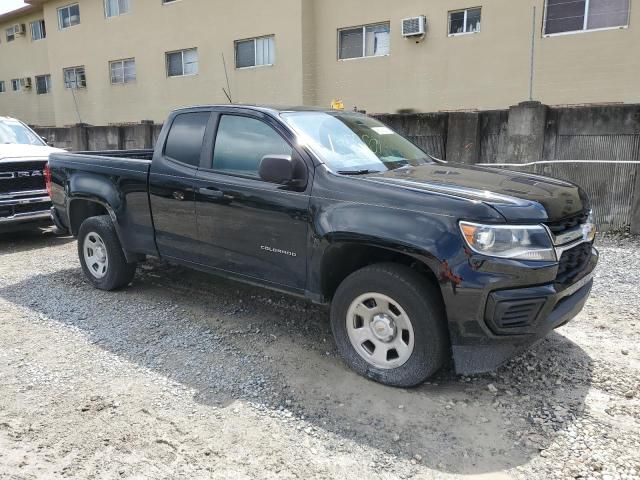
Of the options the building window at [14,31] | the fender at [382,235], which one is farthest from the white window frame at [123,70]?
the fender at [382,235]

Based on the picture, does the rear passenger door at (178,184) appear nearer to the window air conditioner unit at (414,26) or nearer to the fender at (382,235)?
the fender at (382,235)

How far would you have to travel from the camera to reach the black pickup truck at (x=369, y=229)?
2.97 meters

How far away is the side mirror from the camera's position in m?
3.54

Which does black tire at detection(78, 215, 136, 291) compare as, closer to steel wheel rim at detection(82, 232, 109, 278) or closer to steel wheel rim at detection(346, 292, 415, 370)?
steel wheel rim at detection(82, 232, 109, 278)

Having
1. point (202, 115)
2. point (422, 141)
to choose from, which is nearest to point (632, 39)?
point (422, 141)

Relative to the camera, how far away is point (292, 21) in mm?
14898

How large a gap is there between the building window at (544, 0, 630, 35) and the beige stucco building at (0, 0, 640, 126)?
2 cm

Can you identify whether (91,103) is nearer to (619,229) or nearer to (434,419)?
(619,229)

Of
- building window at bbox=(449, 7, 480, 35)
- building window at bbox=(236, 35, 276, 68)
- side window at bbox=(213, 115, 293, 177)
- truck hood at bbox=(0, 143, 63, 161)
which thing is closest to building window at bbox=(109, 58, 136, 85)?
building window at bbox=(236, 35, 276, 68)

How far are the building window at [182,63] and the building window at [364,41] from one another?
233 inches

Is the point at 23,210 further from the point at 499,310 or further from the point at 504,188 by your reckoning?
the point at 499,310

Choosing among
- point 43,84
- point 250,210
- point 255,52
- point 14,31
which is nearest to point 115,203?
point 250,210

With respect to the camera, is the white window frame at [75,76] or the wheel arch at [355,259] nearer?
the wheel arch at [355,259]

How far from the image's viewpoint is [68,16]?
2245 centimetres
